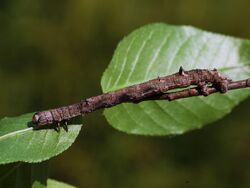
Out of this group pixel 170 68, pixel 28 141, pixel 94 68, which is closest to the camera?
pixel 28 141

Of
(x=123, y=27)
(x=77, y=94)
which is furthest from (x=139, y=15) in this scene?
(x=77, y=94)

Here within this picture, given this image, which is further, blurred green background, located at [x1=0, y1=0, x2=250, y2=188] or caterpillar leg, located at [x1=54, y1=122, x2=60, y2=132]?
blurred green background, located at [x1=0, y1=0, x2=250, y2=188]

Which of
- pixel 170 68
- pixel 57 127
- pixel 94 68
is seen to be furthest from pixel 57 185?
pixel 94 68

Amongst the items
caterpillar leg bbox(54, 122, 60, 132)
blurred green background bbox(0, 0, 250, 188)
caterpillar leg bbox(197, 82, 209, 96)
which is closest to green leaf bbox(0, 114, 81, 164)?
caterpillar leg bbox(54, 122, 60, 132)

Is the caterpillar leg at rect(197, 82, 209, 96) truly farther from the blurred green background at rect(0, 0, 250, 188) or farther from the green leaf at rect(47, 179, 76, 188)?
the blurred green background at rect(0, 0, 250, 188)

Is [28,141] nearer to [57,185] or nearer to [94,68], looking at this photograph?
[57,185]

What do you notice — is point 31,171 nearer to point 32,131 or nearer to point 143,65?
point 32,131

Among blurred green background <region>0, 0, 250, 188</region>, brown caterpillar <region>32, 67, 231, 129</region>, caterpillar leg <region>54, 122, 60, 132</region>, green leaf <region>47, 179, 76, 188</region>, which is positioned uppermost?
brown caterpillar <region>32, 67, 231, 129</region>
